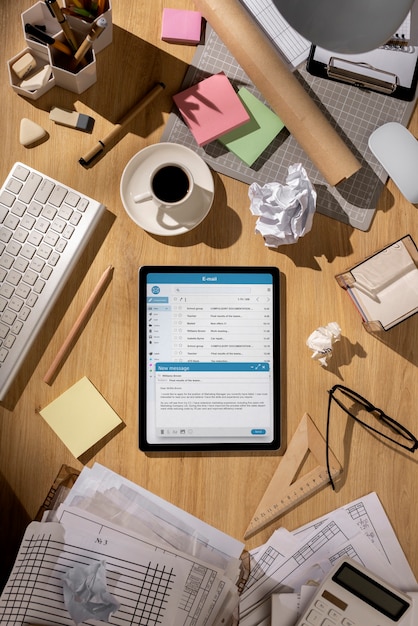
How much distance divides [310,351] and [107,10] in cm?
68

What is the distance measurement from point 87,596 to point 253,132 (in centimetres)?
83

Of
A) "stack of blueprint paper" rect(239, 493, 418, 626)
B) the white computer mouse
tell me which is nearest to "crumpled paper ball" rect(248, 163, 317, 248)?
the white computer mouse

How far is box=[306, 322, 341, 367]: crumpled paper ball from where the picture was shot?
112 centimetres

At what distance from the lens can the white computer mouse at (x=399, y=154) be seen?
1.14 metres

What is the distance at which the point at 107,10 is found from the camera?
1.06 m

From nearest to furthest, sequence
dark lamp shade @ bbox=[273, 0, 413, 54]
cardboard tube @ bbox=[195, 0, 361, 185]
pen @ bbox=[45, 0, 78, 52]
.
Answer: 1. dark lamp shade @ bbox=[273, 0, 413, 54]
2. pen @ bbox=[45, 0, 78, 52]
3. cardboard tube @ bbox=[195, 0, 361, 185]

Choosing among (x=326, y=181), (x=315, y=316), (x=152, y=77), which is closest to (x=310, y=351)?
(x=315, y=316)

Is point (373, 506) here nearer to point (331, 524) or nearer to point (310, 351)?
point (331, 524)

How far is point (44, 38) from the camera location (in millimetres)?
1060

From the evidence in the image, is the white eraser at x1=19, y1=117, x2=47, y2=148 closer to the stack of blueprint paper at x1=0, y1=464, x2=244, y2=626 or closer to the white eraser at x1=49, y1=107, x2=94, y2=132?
the white eraser at x1=49, y1=107, x2=94, y2=132

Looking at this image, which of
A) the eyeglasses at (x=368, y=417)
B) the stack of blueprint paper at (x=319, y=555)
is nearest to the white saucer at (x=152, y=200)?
the eyeglasses at (x=368, y=417)

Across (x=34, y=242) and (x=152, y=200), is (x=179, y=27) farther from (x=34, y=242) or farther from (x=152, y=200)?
(x=34, y=242)

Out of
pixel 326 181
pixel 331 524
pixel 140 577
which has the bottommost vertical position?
pixel 140 577

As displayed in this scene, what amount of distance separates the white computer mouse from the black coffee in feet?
1.14
